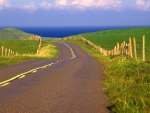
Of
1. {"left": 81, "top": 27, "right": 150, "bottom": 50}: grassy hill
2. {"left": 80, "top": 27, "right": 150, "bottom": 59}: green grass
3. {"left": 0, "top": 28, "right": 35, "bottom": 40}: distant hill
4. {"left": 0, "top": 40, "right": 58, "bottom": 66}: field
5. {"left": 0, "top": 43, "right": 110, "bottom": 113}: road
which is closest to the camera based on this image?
{"left": 0, "top": 43, "right": 110, "bottom": 113}: road

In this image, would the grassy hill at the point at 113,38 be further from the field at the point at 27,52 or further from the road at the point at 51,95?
the road at the point at 51,95

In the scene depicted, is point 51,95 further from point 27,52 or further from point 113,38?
point 113,38

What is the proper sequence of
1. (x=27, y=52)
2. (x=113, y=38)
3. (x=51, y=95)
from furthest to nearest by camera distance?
(x=113, y=38) < (x=27, y=52) < (x=51, y=95)

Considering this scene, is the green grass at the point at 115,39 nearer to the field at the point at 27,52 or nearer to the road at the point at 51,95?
the field at the point at 27,52

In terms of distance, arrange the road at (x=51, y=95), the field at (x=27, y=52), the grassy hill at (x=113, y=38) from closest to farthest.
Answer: the road at (x=51, y=95), the field at (x=27, y=52), the grassy hill at (x=113, y=38)

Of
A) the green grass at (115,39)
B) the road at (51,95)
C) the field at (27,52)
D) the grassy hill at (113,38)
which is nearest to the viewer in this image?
the road at (51,95)

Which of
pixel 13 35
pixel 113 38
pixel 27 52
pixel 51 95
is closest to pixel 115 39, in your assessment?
pixel 113 38

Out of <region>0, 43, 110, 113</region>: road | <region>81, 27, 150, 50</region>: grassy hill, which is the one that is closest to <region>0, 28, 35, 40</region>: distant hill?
<region>81, 27, 150, 50</region>: grassy hill

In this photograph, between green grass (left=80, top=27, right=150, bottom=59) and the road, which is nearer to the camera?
the road

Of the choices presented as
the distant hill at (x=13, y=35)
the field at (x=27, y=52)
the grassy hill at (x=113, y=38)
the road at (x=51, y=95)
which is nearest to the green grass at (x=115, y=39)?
the grassy hill at (x=113, y=38)

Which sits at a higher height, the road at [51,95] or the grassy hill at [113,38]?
the road at [51,95]

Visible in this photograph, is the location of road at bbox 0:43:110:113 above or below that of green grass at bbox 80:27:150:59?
above

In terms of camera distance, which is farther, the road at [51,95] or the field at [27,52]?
the field at [27,52]

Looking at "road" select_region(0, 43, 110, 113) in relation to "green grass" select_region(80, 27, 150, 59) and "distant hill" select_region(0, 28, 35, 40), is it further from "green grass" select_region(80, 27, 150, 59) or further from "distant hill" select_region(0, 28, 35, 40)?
"distant hill" select_region(0, 28, 35, 40)
